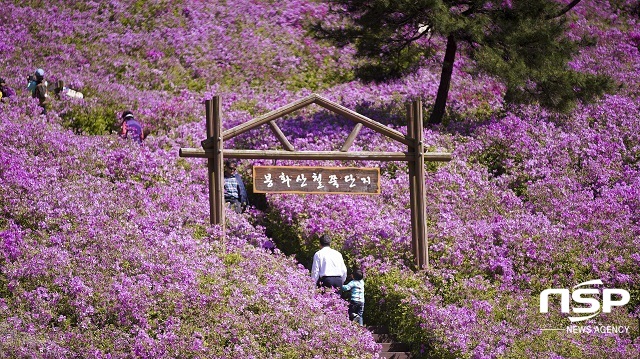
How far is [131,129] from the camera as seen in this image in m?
23.1

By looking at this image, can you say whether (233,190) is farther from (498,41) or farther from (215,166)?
(498,41)

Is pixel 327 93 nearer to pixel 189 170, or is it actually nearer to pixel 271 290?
pixel 189 170

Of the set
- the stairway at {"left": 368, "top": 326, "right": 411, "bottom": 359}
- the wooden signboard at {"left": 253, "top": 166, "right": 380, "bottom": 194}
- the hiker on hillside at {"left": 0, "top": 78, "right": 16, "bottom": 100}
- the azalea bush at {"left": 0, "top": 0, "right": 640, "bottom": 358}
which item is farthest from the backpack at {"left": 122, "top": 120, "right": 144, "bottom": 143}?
the stairway at {"left": 368, "top": 326, "right": 411, "bottom": 359}

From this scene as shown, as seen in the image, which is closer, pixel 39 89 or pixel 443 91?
pixel 39 89

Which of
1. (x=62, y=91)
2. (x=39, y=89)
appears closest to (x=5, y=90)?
(x=39, y=89)

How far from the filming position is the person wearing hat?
75.5 feet

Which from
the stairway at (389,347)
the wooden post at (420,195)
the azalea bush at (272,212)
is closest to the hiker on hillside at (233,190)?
the azalea bush at (272,212)

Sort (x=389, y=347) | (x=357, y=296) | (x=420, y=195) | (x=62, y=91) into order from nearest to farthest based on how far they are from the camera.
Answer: (x=389, y=347) < (x=357, y=296) < (x=420, y=195) < (x=62, y=91)

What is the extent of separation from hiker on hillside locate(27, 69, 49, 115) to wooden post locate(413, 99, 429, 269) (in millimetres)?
A: 9557

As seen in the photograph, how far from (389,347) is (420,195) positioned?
3.27 m

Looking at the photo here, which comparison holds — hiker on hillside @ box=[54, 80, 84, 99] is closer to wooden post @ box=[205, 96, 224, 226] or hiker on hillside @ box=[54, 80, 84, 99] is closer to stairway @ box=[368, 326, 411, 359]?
wooden post @ box=[205, 96, 224, 226]

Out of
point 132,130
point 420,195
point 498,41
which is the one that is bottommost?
point 420,195

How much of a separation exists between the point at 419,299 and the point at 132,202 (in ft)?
18.8

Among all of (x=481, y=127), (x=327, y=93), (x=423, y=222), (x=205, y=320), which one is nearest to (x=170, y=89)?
(x=327, y=93)
